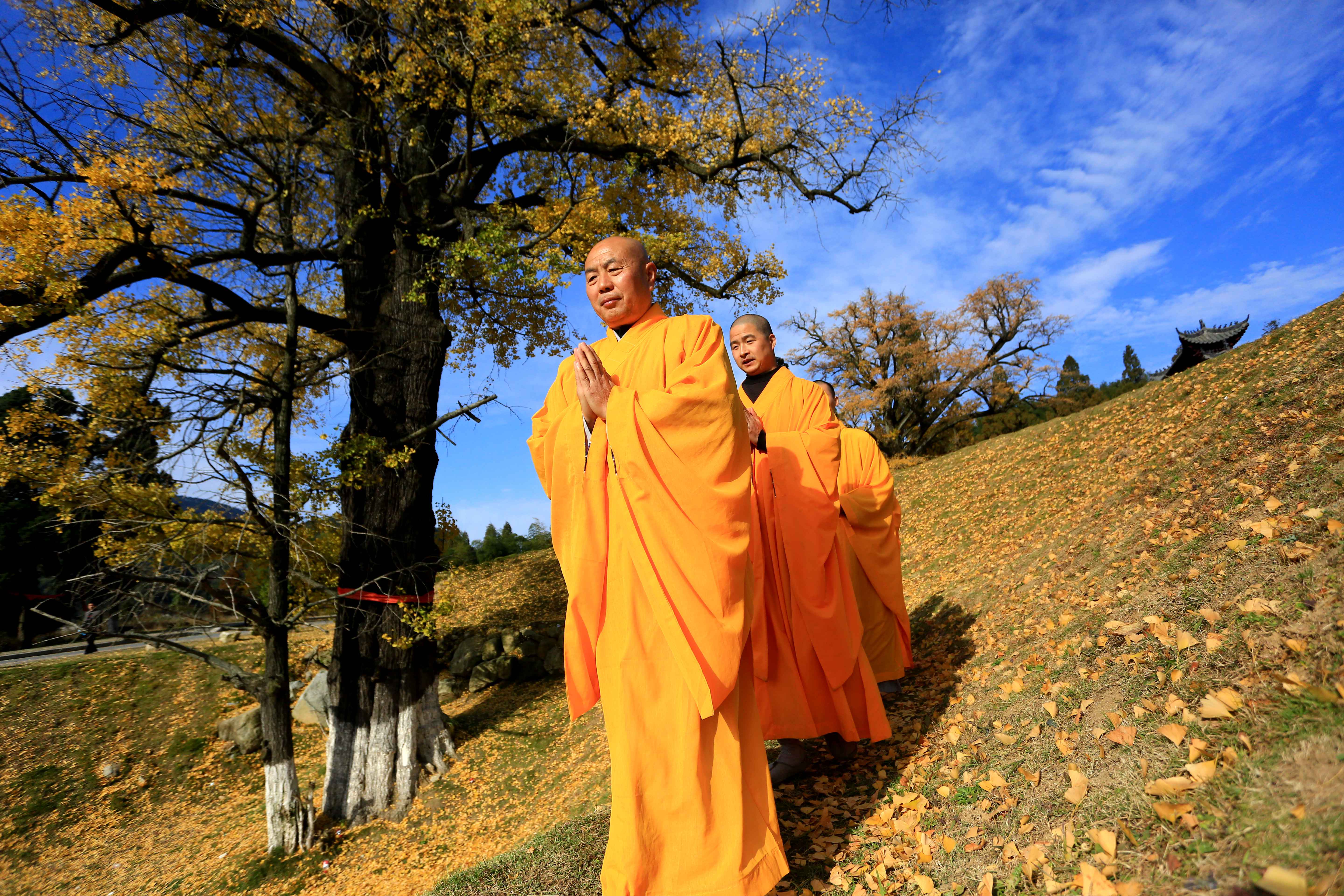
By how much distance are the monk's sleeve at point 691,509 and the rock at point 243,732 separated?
424 inches

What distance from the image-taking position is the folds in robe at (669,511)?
2.69 m

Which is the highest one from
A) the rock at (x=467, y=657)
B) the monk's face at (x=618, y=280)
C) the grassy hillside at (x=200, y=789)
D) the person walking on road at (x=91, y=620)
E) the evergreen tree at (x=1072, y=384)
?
the evergreen tree at (x=1072, y=384)

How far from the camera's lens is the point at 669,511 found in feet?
9.07

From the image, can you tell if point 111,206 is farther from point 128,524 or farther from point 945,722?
point 945,722

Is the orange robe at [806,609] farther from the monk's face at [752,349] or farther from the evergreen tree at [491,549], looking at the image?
the evergreen tree at [491,549]

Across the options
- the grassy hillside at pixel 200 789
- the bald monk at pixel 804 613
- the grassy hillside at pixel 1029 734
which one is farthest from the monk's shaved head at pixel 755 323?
the grassy hillside at pixel 200 789

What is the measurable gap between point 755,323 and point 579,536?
2426 millimetres

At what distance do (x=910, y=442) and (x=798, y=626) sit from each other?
25621 mm

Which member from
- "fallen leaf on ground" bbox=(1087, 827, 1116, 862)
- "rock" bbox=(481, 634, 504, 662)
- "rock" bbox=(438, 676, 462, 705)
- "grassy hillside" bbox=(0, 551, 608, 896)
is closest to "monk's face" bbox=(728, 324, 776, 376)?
"fallen leaf on ground" bbox=(1087, 827, 1116, 862)

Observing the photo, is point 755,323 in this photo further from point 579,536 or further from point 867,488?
point 579,536

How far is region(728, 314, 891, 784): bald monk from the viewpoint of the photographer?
152 inches

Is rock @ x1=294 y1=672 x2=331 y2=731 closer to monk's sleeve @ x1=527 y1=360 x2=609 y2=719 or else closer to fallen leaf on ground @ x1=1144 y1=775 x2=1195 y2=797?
monk's sleeve @ x1=527 y1=360 x2=609 y2=719

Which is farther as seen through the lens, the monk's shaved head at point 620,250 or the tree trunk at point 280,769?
the tree trunk at point 280,769

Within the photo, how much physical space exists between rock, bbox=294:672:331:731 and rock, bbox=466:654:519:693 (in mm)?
2416
